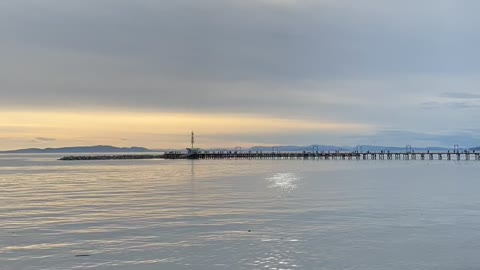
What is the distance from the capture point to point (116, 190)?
1527 inches

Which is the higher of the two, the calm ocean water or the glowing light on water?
the glowing light on water

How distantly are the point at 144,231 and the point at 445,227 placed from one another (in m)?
11.1

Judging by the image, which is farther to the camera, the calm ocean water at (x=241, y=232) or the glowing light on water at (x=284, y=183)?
the glowing light on water at (x=284, y=183)

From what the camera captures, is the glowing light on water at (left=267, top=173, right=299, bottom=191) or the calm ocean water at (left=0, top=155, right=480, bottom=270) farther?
the glowing light on water at (left=267, top=173, right=299, bottom=191)

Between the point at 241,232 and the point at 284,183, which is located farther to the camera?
the point at 284,183

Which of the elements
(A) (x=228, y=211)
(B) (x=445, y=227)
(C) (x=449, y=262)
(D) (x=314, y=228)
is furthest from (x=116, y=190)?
(C) (x=449, y=262)

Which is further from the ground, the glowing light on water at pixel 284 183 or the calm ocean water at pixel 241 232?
the glowing light on water at pixel 284 183

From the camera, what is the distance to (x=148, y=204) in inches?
1136

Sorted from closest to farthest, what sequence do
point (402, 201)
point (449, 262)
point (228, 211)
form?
point (449, 262)
point (228, 211)
point (402, 201)

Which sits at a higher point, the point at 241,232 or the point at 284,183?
the point at 284,183

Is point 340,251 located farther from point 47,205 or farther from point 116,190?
point 116,190

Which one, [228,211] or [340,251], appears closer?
[340,251]

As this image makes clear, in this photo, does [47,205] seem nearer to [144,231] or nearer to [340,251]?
[144,231]

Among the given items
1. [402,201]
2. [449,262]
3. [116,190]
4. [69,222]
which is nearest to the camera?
[449,262]
